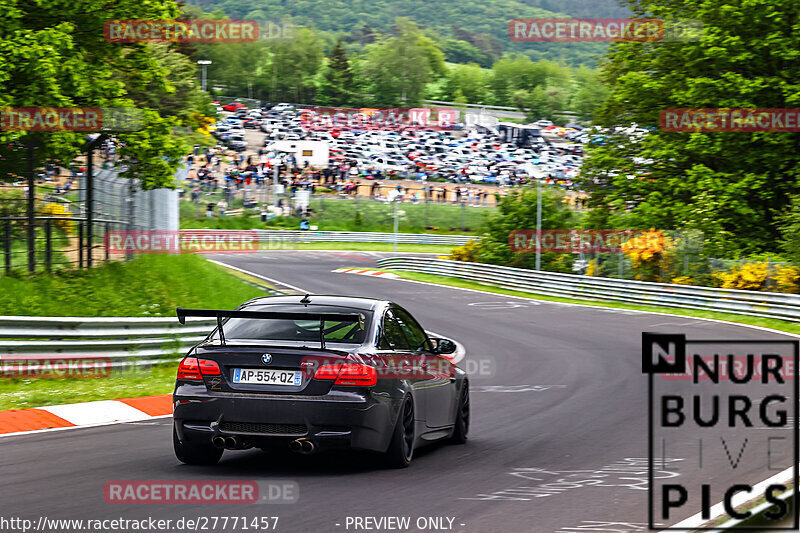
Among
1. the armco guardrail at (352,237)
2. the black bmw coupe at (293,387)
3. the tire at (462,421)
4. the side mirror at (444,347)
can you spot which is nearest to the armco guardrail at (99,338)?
the tire at (462,421)

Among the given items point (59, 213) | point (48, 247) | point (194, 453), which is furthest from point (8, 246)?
point (194, 453)

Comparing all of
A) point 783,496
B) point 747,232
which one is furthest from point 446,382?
point 747,232

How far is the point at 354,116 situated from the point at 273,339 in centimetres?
9895

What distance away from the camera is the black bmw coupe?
304 inches

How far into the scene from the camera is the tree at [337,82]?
Answer: 154 metres

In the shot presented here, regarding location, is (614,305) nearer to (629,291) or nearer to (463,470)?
(629,291)

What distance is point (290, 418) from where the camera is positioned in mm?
7695

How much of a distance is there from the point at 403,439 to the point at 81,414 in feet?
15.1

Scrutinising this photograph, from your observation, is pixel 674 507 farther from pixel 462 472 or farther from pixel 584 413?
pixel 584 413

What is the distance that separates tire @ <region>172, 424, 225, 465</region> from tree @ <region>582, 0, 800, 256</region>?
2919cm

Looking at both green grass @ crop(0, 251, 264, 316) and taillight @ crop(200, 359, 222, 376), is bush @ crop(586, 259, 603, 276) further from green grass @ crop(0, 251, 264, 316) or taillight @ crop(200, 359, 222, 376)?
taillight @ crop(200, 359, 222, 376)

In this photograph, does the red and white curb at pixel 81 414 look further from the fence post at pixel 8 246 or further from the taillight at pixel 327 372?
the fence post at pixel 8 246

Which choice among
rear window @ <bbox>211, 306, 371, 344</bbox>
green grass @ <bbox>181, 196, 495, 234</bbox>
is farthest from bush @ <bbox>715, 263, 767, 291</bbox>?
green grass @ <bbox>181, 196, 495, 234</bbox>

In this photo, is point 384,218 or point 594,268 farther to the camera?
point 384,218
